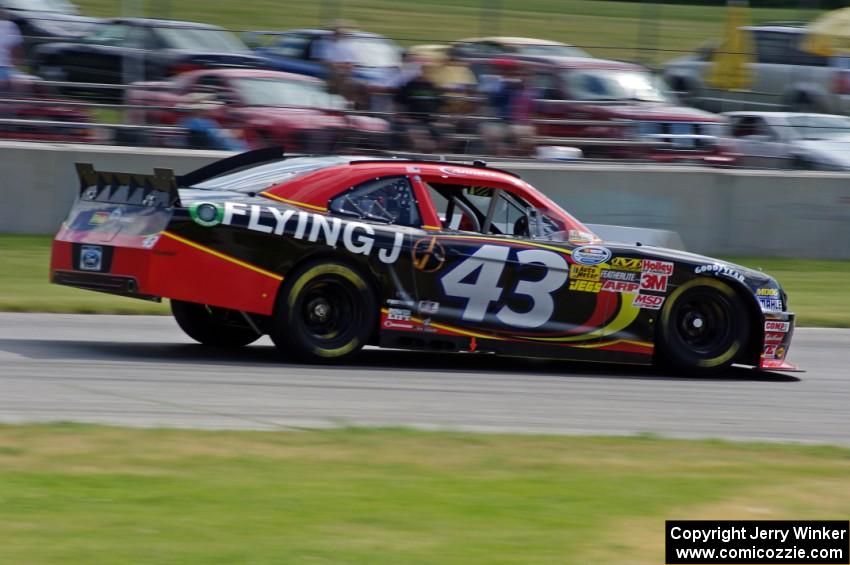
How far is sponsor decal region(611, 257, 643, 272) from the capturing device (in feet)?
31.6

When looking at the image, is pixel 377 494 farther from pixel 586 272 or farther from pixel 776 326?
pixel 776 326

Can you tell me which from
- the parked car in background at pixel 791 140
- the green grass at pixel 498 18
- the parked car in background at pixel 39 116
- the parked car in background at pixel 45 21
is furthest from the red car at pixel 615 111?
the parked car in background at pixel 45 21

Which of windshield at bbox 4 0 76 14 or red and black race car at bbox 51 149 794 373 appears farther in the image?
windshield at bbox 4 0 76 14

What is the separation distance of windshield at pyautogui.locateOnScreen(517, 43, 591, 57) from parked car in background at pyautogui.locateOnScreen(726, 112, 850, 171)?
251 centimetres

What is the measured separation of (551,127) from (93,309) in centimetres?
820

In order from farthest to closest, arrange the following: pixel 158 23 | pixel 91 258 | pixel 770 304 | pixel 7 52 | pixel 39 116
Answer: pixel 158 23, pixel 7 52, pixel 39 116, pixel 770 304, pixel 91 258

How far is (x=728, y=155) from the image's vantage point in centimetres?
1812

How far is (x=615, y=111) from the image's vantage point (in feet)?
61.8

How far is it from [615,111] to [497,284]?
32.8 ft

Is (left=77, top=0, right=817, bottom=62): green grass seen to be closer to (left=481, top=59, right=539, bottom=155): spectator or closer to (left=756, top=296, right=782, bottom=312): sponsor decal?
(left=481, top=59, right=539, bottom=155): spectator

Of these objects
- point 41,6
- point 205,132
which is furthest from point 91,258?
point 41,6

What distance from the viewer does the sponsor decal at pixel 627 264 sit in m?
9.63

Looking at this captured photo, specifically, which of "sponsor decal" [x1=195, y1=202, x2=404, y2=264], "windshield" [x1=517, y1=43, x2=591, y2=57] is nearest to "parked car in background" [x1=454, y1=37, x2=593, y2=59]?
"windshield" [x1=517, y1=43, x2=591, y2=57]

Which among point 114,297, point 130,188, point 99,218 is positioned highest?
point 130,188
